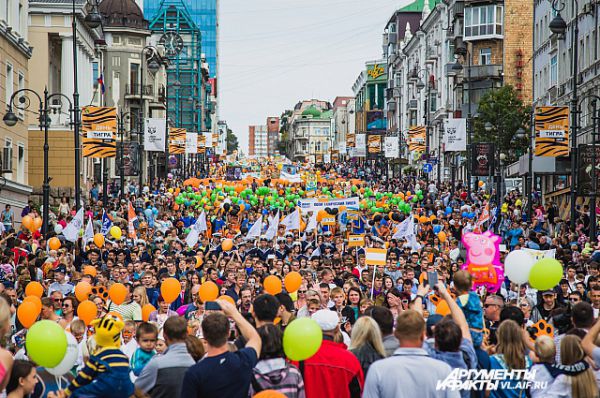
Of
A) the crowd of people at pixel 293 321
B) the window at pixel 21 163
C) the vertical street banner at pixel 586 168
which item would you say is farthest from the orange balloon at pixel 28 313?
the window at pixel 21 163

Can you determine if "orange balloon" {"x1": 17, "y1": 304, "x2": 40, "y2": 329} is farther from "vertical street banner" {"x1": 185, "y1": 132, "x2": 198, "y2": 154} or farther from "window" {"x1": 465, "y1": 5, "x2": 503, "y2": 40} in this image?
"window" {"x1": 465, "y1": 5, "x2": 503, "y2": 40}

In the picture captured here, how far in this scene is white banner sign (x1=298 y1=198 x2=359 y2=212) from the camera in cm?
2942

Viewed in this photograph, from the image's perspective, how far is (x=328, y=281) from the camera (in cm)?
1652

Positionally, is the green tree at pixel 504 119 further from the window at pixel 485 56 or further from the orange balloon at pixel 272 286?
the orange balloon at pixel 272 286

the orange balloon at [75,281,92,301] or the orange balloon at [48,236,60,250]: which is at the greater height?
the orange balloon at [48,236,60,250]

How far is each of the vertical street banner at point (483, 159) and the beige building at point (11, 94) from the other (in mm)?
18529

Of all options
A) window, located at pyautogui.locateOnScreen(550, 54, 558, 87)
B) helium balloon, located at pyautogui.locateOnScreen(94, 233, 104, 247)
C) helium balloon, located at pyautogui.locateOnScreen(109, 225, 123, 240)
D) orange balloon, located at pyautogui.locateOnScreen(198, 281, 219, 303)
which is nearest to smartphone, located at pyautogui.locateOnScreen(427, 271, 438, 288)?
orange balloon, located at pyautogui.locateOnScreen(198, 281, 219, 303)

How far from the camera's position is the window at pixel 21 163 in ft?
125

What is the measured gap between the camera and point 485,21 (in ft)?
249

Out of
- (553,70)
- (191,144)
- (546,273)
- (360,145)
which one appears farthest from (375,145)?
(546,273)

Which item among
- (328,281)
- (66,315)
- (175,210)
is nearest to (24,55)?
(175,210)

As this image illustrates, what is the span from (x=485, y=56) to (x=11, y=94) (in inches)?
1811

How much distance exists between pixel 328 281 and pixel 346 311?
122 inches

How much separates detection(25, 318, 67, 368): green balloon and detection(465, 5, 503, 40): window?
6958 centimetres
